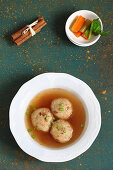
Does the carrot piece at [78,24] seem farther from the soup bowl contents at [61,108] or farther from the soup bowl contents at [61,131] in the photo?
the soup bowl contents at [61,131]

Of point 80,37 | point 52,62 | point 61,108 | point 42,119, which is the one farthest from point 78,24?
point 42,119

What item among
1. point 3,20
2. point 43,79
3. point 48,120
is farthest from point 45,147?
point 3,20

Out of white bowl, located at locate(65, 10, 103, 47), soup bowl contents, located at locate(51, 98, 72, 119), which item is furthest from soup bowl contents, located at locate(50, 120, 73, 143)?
white bowl, located at locate(65, 10, 103, 47)

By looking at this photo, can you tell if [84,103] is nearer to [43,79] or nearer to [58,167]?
[43,79]

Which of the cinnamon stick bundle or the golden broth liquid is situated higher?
the cinnamon stick bundle

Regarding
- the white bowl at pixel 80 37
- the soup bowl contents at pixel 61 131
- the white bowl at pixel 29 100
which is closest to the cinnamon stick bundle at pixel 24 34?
the white bowl at pixel 80 37

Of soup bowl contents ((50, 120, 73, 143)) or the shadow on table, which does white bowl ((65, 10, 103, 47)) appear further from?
soup bowl contents ((50, 120, 73, 143))
